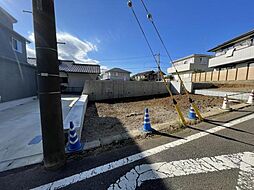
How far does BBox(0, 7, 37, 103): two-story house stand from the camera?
7.32m

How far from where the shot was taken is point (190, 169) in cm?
181

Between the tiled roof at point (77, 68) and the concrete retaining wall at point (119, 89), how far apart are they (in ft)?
21.9

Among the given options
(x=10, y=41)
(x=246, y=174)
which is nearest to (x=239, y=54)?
(x=246, y=174)

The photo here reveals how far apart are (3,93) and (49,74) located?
25.6ft

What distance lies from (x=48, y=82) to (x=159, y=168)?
6.58 feet

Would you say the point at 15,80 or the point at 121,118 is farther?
the point at 15,80

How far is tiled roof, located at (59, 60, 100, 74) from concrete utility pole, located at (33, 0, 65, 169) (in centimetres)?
1500

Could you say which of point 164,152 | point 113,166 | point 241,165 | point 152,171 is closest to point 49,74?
point 113,166

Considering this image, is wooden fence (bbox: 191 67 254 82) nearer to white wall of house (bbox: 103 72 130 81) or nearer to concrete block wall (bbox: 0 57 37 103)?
concrete block wall (bbox: 0 57 37 103)

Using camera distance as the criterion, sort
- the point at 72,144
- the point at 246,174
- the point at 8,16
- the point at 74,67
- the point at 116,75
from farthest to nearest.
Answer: the point at 116,75 → the point at 74,67 → the point at 8,16 → the point at 72,144 → the point at 246,174

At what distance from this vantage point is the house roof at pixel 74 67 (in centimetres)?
1591

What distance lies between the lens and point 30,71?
34.2 feet

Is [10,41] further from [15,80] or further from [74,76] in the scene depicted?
[74,76]

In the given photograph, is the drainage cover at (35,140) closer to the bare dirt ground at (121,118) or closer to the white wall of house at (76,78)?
the bare dirt ground at (121,118)
